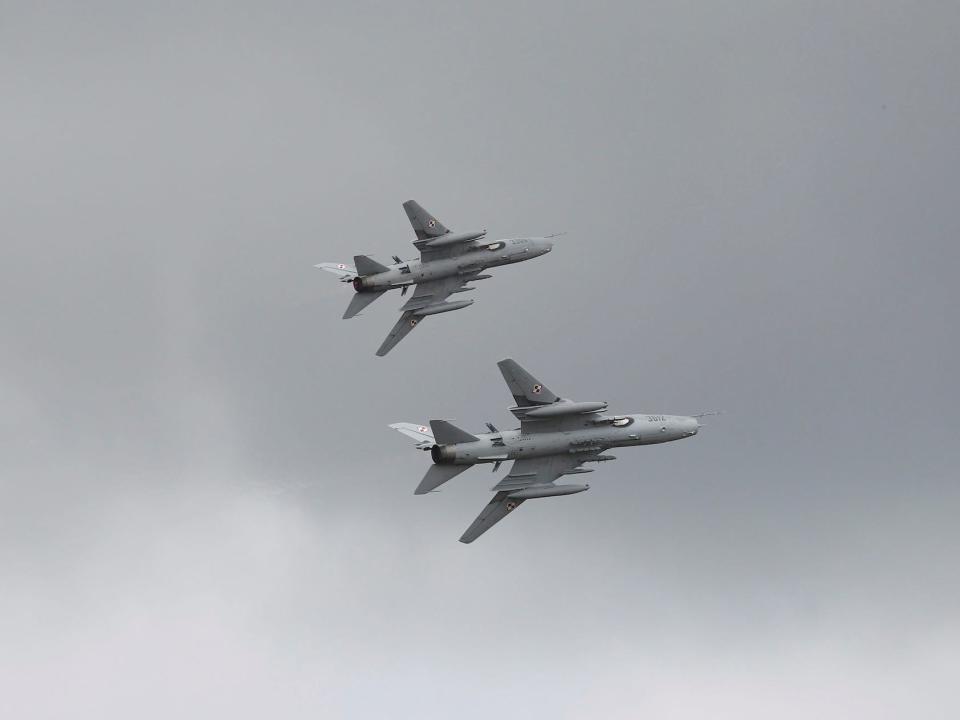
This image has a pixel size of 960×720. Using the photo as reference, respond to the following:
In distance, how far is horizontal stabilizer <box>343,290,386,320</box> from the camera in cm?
13325

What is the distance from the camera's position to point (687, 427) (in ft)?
404

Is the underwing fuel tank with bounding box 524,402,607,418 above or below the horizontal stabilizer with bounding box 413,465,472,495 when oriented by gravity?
above

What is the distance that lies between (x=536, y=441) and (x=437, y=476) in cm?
670

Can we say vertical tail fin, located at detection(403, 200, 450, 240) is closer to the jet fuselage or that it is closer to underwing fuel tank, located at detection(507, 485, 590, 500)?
the jet fuselage

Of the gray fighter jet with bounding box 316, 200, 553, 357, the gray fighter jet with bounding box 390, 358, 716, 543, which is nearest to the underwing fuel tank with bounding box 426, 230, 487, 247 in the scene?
the gray fighter jet with bounding box 316, 200, 553, 357

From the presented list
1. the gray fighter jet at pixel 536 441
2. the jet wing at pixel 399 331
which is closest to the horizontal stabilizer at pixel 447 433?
the gray fighter jet at pixel 536 441

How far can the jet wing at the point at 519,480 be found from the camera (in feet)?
401

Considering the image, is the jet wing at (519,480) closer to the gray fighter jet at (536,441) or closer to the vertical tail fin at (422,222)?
the gray fighter jet at (536,441)

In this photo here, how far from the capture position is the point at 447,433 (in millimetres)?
119562

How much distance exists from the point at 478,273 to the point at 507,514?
68.6 feet

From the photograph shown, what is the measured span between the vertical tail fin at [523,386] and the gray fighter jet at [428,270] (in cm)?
1558

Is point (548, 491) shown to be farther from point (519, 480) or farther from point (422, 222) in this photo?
point (422, 222)

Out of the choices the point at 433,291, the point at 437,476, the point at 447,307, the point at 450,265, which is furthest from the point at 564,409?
the point at 433,291

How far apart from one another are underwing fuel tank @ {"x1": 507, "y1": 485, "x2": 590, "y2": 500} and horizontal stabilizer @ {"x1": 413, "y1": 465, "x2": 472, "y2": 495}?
4635mm
